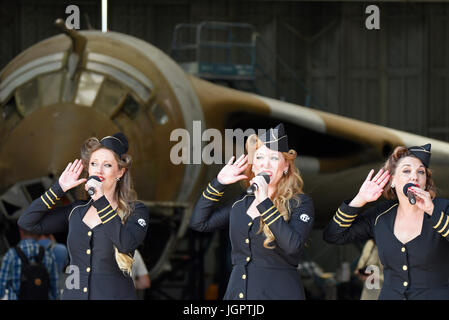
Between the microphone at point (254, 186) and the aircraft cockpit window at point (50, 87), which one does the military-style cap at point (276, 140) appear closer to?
the microphone at point (254, 186)

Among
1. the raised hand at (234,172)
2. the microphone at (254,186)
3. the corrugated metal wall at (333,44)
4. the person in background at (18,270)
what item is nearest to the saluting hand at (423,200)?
the microphone at (254,186)

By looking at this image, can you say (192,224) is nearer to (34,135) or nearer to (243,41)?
(34,135)

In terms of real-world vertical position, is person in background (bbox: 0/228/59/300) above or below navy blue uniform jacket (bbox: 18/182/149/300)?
below

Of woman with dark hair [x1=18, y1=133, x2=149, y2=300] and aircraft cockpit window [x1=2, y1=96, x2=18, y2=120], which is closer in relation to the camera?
woman with dark hair [x1=18, y1=133, x2=149, y2=300]

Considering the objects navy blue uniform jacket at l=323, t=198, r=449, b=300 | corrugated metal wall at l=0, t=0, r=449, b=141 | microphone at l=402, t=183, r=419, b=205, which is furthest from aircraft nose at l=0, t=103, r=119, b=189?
corrugated metal wall at l=0, t=0, r=449, b=141

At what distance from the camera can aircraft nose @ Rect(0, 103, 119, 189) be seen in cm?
918

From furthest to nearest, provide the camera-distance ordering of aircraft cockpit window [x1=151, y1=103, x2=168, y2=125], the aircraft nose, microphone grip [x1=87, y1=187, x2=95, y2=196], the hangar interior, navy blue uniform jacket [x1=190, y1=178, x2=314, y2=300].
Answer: the hangar interior → aircraft cockpit window [x1=151, y1=103, x2=168, y2=125] → the aircraft nose → navy blue uniform jacket [x1=190, y1=178, x2=314, y2=300] → microphone grip [x1=87, y1=187, x2=95, y2=196]

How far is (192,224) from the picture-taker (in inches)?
191

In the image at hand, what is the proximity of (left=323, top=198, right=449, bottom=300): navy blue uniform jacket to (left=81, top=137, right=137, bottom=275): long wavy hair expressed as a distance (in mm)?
1205

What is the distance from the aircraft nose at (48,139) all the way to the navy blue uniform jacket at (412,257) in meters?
5.14

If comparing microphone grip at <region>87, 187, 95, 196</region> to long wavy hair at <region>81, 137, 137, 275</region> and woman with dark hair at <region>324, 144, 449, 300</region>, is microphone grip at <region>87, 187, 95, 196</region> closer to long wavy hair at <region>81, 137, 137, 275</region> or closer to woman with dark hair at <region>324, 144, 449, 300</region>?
long wavy hair at <region>81, 137, 137, 275</region>

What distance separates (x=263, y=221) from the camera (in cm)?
456

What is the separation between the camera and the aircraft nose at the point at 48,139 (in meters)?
9.18

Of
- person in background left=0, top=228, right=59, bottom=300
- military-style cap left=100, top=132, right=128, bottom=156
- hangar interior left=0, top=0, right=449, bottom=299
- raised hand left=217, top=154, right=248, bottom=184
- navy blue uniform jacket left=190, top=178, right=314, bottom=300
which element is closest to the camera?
navy blue uniform jacket left=190, top=178, right=314, bottom=300
